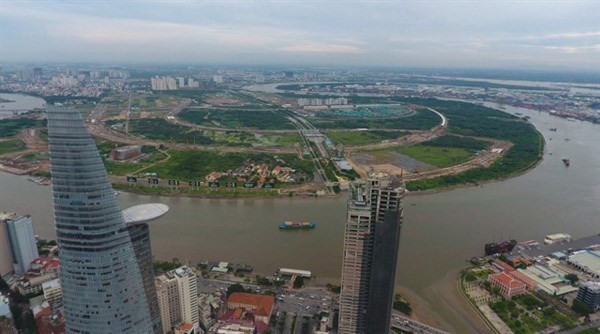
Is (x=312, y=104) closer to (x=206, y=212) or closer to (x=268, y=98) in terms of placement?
(x=268, y=98)

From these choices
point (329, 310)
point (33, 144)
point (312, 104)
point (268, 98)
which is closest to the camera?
point (329, 310)

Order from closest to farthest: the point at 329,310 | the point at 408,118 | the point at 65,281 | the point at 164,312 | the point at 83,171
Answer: the point at 83,171 → the point at 65,281 → the point at 164,312 → the point at 329,310 → the point at 408,118

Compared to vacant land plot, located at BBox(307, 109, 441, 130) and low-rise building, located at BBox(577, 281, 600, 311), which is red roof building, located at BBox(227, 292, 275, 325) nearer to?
low-rise building, located at BBox(577, 281, 600, 311)

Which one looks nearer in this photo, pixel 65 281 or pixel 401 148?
pixel 65 281

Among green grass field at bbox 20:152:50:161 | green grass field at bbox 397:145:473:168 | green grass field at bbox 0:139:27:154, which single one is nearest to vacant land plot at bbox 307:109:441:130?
green grass field at bbox 397:145:473:168

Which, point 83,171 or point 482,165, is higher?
point 83,171

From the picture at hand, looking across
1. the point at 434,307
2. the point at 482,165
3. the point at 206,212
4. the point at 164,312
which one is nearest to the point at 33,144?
the point at 206,212
